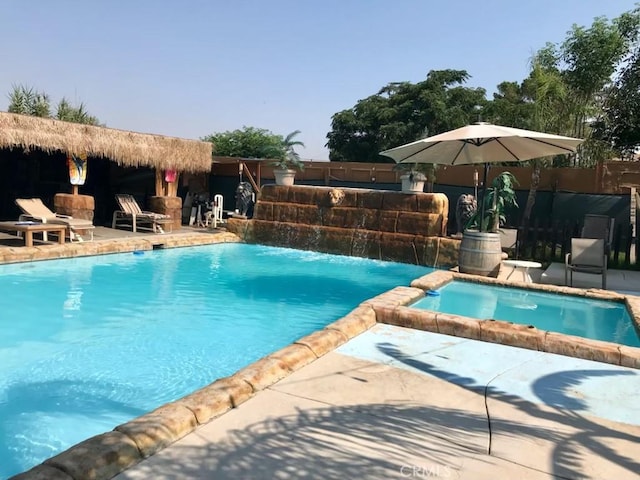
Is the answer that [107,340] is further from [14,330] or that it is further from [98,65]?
[98,65]

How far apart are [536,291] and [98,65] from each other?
838 inches

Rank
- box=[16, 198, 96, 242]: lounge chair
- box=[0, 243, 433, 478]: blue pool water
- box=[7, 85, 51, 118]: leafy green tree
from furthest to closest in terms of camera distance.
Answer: box=[7, 85, 51, 118]: leafy green tree → box=[16, 198, 96, 242]: lounge chair → box=[0, 243, 433, 478]: blue pool water

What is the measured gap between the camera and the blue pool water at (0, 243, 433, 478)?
3689mm

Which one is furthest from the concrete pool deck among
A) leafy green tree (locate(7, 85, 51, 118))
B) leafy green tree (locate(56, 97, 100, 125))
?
leafy green tree (locate(56, 97, 100, 125))

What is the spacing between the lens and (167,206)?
14188 millimetres

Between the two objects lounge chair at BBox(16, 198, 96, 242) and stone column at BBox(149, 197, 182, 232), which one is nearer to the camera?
lounge chair at BBox(16, 198, 96, 242)

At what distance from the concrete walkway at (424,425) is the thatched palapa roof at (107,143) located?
10.1 metres

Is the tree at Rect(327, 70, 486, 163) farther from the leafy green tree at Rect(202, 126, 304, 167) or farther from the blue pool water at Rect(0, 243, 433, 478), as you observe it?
the blue pool water at Rect(0, 243, 433, 478)

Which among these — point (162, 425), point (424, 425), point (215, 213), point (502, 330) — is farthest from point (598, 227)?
point (215, 213)

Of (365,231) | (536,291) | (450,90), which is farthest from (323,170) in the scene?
(450,90)

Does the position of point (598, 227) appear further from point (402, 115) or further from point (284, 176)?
point (402, 115)

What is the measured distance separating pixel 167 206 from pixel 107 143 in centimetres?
241

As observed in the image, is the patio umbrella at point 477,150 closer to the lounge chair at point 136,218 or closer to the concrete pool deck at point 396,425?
the concrete pool deck at point 396,425

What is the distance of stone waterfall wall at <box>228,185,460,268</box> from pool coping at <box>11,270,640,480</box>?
386 cm
